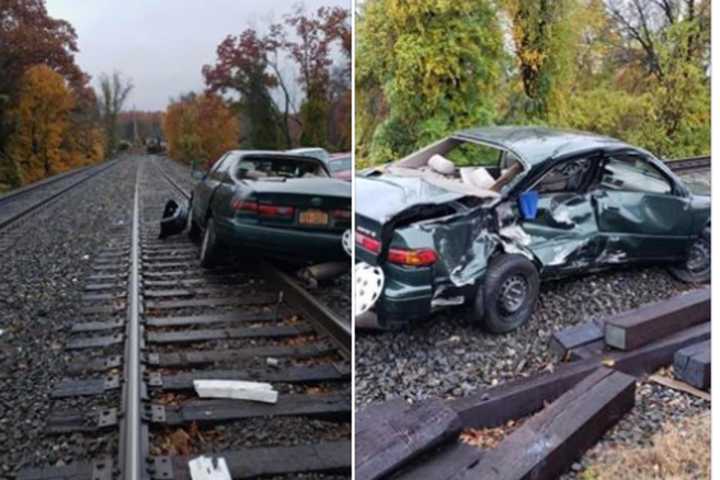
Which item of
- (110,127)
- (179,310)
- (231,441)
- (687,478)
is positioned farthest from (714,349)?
(110,127)

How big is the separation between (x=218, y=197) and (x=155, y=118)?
0.26 m

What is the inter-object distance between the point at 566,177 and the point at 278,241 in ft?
2.05

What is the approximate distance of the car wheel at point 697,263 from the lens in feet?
4.77

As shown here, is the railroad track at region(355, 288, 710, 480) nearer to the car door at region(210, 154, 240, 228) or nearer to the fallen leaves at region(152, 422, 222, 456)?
the fallen leaves at region(152, 422, 222, 456)

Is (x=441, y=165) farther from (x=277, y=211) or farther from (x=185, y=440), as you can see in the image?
(x=185, y=440)

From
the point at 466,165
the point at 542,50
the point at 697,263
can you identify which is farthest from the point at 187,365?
the point at 697,263

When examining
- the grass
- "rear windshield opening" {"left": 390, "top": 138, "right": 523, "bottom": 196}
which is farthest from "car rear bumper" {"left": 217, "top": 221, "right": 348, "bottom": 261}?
the grass

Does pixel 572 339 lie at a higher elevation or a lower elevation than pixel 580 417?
higher

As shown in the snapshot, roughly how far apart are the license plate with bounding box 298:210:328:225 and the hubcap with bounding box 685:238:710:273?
0.76m

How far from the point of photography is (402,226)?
1.18 meters

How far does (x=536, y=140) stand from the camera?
1284mm

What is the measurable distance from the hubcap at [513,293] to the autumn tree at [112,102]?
0.73 meters

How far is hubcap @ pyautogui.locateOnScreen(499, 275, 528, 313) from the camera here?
4.20 feet

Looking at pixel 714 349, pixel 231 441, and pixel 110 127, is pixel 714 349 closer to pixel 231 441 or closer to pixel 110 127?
pixel 231 441
